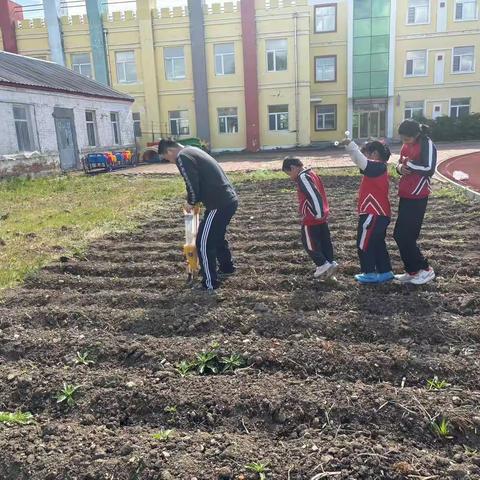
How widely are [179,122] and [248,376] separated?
93.1 ft

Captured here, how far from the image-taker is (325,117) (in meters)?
30.9

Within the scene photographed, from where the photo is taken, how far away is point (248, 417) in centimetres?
275

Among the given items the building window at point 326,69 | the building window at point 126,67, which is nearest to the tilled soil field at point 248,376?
the building window at point 126,67

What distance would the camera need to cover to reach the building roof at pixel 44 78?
665 inches

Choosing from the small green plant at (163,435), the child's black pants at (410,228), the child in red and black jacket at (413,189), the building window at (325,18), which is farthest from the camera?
the building window at (325,18)

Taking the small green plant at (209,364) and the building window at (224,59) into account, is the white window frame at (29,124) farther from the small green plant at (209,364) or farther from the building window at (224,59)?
the small green plant at (209,364)

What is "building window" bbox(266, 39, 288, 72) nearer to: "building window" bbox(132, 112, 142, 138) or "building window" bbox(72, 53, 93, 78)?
"building window" bbox(132, 112, 142, 138)

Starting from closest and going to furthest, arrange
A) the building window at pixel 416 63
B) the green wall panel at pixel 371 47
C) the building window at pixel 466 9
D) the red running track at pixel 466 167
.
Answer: the red running track at pixel 466 167 → the building window at pixel 466 9 → the green wall panel at pixel 371 47 → the building window at pixel 416 63

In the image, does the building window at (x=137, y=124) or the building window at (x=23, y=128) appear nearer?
the building window at (x=23, y=128)

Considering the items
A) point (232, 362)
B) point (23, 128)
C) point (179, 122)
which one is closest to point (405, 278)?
point (232, 362)

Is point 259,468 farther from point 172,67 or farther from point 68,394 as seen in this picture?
point 172,67

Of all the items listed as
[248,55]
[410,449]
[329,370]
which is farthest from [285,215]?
[248,55]

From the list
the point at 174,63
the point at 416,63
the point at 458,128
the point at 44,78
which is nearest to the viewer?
the point at 44,78

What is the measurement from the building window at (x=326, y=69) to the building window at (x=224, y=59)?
223 inches
